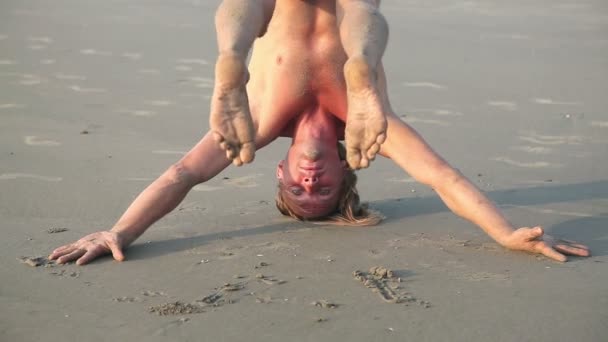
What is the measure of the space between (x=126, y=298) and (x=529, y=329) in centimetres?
154

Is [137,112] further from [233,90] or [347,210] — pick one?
[233,90]

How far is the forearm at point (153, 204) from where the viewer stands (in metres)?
4.51

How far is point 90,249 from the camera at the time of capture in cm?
432

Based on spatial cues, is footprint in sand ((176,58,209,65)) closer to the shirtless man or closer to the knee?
the shirtless man

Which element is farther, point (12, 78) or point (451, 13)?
point (451, 13)

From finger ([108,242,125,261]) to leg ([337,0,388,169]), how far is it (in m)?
1.14

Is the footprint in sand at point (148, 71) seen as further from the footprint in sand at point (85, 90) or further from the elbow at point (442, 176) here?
the elbow at point (442, 176)

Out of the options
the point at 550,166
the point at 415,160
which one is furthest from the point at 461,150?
the point at 415,160

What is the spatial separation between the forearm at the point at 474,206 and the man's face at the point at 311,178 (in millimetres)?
580

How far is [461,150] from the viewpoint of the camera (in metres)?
6.15

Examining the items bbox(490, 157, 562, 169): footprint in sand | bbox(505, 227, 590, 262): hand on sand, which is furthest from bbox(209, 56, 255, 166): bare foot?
bbox(490, 157, 562, 169): footprint in sand

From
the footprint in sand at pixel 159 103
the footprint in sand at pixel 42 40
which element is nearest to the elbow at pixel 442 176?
the footprint in sand at pixel 159 103

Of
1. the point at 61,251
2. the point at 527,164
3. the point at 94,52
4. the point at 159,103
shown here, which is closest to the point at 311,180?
the point at 61,251

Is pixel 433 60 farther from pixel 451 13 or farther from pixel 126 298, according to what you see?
pixel 126 298
